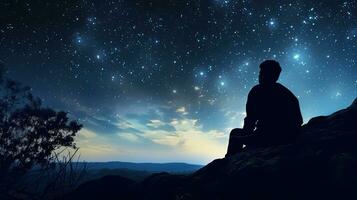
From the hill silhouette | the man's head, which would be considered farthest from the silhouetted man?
the hill silhouette

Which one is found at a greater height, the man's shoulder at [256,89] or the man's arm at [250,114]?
the man's shoulder at [256,89]

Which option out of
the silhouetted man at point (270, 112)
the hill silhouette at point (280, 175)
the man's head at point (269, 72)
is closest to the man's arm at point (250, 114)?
the silhouetted man at point (270, 112)

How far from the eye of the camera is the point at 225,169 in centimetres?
809

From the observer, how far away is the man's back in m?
7.70

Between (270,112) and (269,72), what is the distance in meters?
1.06

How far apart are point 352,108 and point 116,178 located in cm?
734

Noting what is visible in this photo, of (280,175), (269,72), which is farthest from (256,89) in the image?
(280,175)

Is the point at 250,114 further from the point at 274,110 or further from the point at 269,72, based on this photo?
the point at 269,72

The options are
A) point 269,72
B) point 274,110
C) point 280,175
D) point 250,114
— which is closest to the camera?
point 280,175

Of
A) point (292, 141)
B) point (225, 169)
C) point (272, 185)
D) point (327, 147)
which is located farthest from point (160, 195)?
point (327, 147)

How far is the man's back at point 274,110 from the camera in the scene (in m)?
7.70

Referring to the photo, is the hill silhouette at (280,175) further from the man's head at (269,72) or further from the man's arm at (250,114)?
the man's head at (269,72)

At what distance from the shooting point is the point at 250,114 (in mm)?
8312

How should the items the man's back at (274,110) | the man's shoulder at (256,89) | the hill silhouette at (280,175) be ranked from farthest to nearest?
the man's shoulder at (256,89)
the man's back at (274,110)
the hill silhouette at (280,175)
